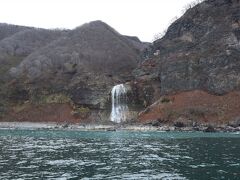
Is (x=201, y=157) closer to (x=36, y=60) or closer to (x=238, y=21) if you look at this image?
(x=238, y=21)

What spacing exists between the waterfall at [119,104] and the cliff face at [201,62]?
24.4 ft

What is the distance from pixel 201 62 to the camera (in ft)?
332

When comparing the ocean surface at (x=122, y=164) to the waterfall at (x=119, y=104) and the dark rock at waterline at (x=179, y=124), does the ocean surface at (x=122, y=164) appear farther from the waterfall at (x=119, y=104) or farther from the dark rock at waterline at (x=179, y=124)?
the waterfall at (x=119, y=104)

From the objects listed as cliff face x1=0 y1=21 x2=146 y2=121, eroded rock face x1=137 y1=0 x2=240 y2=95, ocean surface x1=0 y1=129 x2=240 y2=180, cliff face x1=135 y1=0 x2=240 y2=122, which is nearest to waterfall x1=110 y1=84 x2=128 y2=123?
cliff face x1=0 y1=21 x2=146 y2=121

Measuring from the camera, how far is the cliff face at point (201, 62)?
9194 cm

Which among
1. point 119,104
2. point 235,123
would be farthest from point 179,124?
point 119,104

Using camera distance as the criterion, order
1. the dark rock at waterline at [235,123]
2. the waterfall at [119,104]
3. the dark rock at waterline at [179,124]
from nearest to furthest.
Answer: the dark rock at waterline at [235,123]
the dark rock at waterline at [179,124]
the waterfall at [119,104]

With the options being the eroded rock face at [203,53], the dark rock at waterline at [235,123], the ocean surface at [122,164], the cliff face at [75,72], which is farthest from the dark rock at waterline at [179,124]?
the ocean surface at [122,164]

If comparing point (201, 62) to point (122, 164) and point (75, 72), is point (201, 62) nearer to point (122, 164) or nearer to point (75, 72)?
point (75, 72)

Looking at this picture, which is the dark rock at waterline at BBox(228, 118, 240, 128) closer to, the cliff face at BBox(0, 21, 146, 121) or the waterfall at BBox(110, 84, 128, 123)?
the waterfall at BBox(110, 84, 128, 123)

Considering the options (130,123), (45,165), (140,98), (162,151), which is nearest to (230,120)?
(130,123)

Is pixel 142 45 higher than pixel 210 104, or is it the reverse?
→ pixel 142 45

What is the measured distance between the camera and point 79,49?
487 feet

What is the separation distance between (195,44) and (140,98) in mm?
21418
